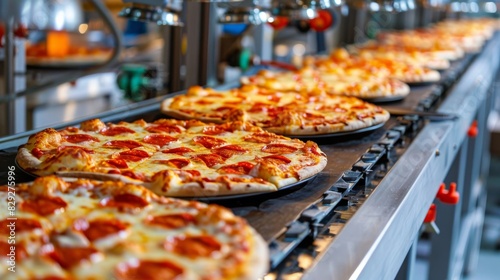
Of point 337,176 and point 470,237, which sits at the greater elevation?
point 337,176

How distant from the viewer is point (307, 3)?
10.4ft

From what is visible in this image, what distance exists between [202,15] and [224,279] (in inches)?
103

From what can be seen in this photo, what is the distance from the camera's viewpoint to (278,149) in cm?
213

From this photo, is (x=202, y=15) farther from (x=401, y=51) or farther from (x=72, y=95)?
(x=401, y=51)

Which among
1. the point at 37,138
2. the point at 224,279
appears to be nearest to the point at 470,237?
the point at 37,138

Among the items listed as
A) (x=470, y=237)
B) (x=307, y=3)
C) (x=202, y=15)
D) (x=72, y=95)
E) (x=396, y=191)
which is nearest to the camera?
(x=396, y=191)

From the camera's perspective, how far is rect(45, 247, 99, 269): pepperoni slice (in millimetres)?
1166

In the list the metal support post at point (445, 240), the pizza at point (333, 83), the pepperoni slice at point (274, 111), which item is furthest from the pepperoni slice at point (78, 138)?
the metal support post at point (445, 240)

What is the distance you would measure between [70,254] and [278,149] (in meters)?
1.02

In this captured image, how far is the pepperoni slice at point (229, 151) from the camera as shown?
203 cm

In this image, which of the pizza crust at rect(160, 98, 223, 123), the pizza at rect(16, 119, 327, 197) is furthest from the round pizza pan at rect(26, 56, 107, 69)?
the pizza at rect(16, 119, 327, 197)

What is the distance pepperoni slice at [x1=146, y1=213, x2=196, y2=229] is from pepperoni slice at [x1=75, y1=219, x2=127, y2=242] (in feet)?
0.20

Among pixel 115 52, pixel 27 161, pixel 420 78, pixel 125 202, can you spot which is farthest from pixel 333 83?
pixel 125 202

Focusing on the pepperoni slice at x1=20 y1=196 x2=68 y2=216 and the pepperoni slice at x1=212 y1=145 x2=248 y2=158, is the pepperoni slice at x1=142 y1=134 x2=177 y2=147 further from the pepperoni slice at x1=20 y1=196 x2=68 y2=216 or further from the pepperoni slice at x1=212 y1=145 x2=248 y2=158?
the pepperoni slice at x1=20 y1=196 x2=68 y2=216
